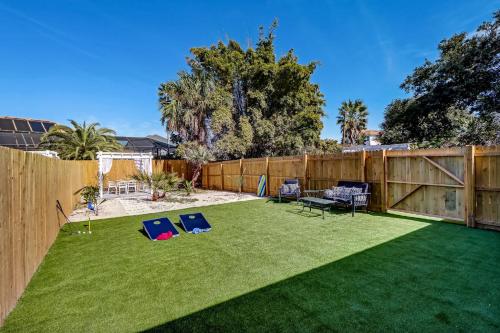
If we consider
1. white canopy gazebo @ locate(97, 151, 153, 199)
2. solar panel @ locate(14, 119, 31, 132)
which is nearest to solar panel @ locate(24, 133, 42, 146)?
solar panel @ locate(14, 119, 31, 132)

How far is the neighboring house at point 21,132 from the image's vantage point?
1886cm

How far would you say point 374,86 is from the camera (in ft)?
86.4

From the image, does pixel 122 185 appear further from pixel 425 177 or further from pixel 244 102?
pixel 425 177

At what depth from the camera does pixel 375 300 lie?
2863mm

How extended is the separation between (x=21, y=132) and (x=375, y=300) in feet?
89.7

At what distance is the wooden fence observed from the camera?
2.66 metres

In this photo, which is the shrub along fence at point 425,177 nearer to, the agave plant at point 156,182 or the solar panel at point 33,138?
the agave plant at point 156,182

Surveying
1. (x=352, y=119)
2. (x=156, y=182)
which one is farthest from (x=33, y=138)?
(x=352, y=119)

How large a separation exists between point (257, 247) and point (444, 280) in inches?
114

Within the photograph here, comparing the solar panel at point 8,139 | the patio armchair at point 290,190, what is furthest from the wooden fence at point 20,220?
the solar panel at point 8,139

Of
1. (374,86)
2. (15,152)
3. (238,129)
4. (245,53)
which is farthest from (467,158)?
(374,86)

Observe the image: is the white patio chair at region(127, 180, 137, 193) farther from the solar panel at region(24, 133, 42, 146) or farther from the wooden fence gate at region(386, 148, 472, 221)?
the wooden fence gate at region(386, 148, 472, 221)

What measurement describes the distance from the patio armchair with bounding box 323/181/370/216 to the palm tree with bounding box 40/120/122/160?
53.0 feet

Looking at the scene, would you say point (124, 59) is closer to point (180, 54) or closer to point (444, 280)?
point (180, 54)
